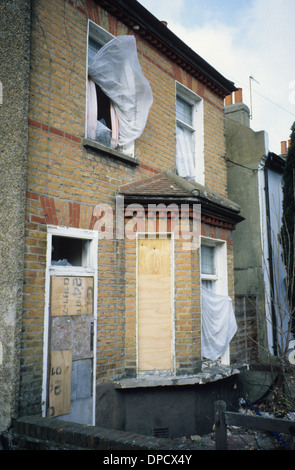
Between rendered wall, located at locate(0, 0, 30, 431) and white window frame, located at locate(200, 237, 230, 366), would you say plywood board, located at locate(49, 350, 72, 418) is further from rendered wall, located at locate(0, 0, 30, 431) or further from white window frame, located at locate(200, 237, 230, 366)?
white window frame, located at locate(200, 237, 230, 366)

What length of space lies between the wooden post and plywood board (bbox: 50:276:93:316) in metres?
2.35

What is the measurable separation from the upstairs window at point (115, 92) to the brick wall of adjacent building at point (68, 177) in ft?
0.89

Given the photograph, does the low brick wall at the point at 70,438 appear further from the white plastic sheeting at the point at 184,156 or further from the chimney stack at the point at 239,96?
the chimney stack at the point at 239,96

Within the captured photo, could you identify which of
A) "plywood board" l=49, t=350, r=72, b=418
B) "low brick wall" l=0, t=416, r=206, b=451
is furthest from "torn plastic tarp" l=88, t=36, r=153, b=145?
"low brick wall" l=0, t=416, r=206, b=451

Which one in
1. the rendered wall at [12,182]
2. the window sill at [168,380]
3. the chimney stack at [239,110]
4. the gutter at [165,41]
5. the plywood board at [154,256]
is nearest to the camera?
the rendered wall at [12,182]

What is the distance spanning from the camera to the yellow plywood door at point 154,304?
6145mm

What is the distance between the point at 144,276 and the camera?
20.7ft

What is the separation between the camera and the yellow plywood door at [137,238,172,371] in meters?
6.14

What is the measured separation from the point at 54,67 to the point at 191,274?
12.0 ft

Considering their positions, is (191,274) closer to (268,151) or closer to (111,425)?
(111,425)

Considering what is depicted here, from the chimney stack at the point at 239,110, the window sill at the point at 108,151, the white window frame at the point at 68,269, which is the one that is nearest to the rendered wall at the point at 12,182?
the white window frame at the point at 68,269

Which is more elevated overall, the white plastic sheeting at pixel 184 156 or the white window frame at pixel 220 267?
the white plastic sheeting at pixel 184 156

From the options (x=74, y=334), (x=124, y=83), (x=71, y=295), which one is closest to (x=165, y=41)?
(x=124, y=83)
